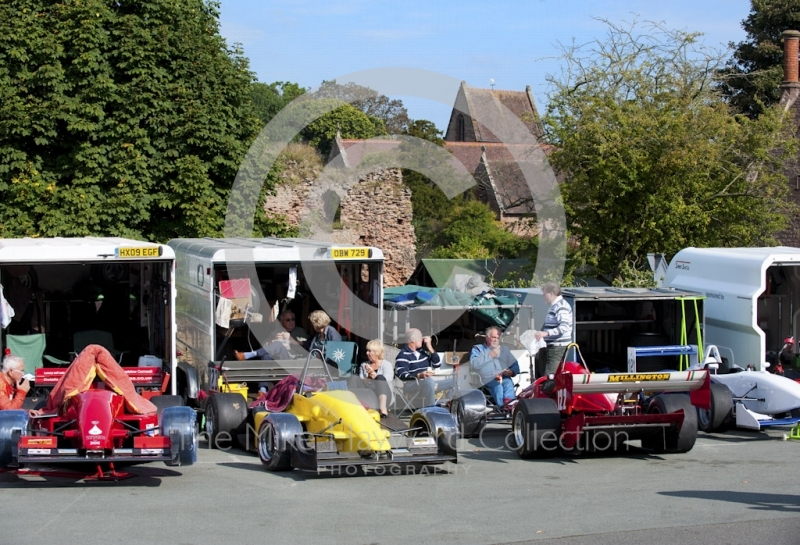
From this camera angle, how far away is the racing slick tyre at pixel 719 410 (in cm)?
1238

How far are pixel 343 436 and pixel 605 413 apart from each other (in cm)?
326

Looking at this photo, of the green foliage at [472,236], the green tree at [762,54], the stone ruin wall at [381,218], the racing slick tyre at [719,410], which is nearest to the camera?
the racing slick tyre at [719,410]

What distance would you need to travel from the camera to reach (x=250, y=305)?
14.5 m

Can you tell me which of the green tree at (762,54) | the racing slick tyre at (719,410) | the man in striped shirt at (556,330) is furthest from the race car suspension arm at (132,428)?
the green tree at (762,54)

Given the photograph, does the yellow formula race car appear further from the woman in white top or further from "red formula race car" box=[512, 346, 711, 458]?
"red formula race car" box=[512, 346, 711, 458]

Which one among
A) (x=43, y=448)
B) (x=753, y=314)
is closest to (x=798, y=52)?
(x=753, y=314)

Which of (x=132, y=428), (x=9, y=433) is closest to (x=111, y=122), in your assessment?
(x=132, y=428)

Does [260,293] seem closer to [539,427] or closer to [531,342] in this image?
[531,342]

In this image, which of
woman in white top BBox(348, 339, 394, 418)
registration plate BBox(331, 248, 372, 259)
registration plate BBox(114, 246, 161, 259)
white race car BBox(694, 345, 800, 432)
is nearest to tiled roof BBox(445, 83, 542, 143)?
registration plate BBox(331, 248, 372, 259)

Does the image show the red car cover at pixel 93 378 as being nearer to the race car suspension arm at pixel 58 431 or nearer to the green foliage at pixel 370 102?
the race car suspension arm at pixel 58 431

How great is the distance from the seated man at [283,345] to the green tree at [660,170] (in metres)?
11.4

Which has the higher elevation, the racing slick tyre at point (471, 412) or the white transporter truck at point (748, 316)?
the white transporter truck at point (748, 316)

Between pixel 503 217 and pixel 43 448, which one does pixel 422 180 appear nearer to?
pixel 503 217

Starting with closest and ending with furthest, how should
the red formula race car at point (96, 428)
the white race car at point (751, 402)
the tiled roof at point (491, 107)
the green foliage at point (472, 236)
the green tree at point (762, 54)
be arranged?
the red formula race car at point (96, 428) < the white race car at point (751, 402) < the green foliage at point (472, 236) < the green tree at point (762, 54) < the tiled roof at point (491, 107)
